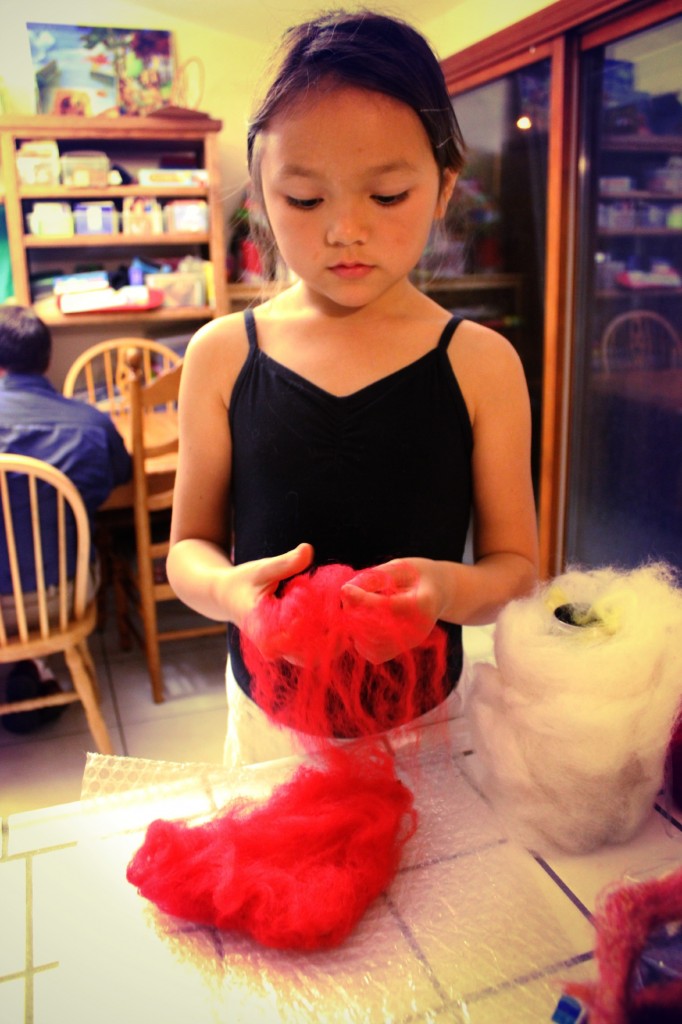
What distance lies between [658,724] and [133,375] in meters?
1.32

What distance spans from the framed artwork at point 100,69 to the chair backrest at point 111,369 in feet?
2.08

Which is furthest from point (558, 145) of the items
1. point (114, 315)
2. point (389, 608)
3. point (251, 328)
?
point (389, 608)

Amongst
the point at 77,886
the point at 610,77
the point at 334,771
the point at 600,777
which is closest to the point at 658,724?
the point at 600,777

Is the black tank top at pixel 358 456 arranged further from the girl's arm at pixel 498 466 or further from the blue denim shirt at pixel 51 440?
the blue denim shirt at pixel 51 440

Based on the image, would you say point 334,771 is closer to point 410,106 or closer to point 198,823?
point 198,823

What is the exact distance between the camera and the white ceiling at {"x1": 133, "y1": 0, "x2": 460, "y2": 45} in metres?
0.54

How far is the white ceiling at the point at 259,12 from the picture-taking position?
21.1 inches

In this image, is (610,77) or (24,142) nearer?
(610,77)

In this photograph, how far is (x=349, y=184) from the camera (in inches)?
18.5

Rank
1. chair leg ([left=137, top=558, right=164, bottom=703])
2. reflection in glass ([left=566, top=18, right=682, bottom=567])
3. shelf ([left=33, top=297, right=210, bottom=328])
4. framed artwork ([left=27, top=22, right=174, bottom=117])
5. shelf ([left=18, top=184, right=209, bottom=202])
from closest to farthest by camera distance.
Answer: framed artwork ([left=27, top=22, right=174, bottom=117]) < reflection in glass ([left=566, top=18, right=682, bottom=567]) < chair leg ([left=137, top=558, right=164, bottom=703]) < shelf ([left=18, top=184, right=209, bottom=202]) < shelf ([left=33, top=297, right=210, bottom=328])

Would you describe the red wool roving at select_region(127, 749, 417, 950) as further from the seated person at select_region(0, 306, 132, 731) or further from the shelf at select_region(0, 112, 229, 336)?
the shelf at select_region(0, 112, 229, 336)

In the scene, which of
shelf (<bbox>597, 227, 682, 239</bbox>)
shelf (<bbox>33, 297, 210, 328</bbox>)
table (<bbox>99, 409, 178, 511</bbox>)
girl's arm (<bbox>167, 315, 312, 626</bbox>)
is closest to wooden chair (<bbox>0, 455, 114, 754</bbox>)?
table (<bbox>99, 409, 178, 511</bbox>)

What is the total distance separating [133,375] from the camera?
1560 millimetres

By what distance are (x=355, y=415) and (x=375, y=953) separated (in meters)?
0.34
